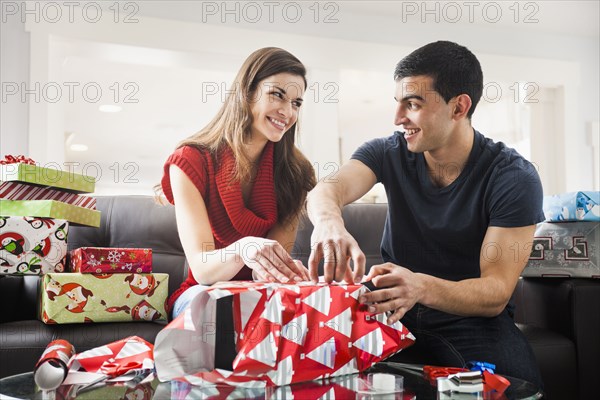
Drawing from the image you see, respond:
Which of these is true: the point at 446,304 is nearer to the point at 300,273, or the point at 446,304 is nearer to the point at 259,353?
the point at 300,273

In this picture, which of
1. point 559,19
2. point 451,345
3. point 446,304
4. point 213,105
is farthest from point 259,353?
point 213,105

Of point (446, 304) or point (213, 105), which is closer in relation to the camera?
point (446, 304)

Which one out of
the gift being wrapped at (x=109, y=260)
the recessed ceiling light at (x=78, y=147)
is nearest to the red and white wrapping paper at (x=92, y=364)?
the gift being wrapped at (x=109, y=260)

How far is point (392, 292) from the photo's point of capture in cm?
121

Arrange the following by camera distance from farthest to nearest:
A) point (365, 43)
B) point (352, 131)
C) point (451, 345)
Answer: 1. point (352, 131)
2. point (365, 43)
3. point (451, 345)

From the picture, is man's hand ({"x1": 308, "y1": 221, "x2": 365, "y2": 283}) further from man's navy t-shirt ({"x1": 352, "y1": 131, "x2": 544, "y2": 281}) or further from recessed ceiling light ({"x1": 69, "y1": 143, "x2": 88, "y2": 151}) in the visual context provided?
recessed ceiling light ({"x1": 69, "y1": 143, "x2": 88, "y2": 151})

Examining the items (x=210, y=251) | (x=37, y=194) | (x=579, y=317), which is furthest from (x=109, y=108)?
(x=579, y=317)

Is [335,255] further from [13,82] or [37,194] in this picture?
[13,82]

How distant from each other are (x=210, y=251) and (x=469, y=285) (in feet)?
2.09

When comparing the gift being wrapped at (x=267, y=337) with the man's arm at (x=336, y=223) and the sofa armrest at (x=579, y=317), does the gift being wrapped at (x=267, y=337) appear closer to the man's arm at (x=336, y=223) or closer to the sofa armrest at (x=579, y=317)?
the man's arm at (x=336, y=223)

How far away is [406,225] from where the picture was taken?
5.82ft

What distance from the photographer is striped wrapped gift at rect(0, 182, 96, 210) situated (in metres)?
1.99

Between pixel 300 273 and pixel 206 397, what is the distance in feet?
1.54

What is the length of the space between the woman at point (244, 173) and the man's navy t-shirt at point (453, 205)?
269 millimetres
